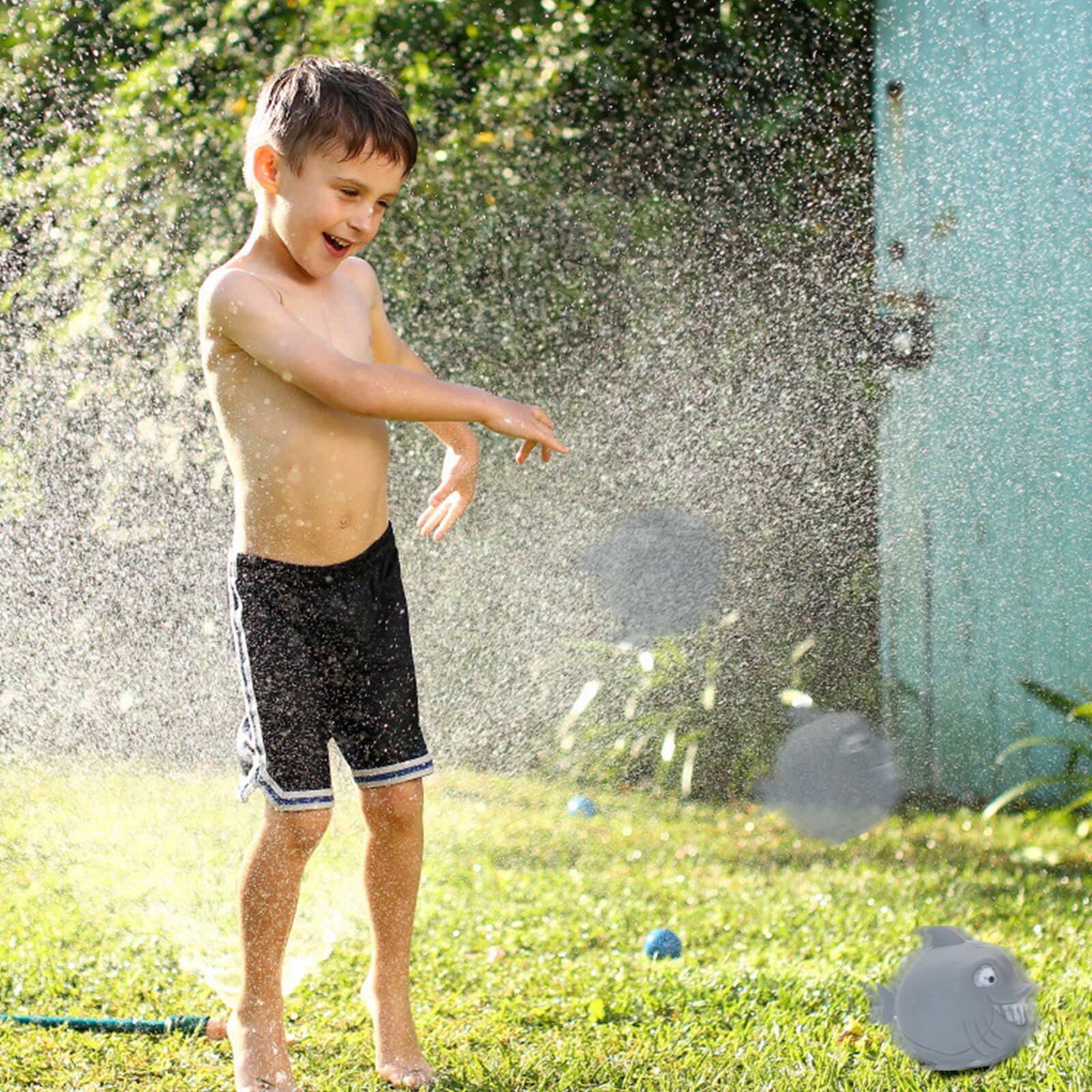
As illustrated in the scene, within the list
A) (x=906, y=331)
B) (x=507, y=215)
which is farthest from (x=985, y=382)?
(x=507, y=215)

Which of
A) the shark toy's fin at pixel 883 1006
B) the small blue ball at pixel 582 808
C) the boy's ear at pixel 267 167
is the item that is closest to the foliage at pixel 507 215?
the small blue ball at pixel 582 808

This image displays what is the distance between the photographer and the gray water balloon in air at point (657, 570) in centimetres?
455

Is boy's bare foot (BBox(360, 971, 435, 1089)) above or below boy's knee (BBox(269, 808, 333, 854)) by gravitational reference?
below

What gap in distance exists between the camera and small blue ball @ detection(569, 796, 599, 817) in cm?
400

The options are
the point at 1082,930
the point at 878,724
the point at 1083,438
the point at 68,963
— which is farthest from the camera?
the point at 878,724

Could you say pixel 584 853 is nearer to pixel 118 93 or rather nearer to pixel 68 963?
pixel 68 963

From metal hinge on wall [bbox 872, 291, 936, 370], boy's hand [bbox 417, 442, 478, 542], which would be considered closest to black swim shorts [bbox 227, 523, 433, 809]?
boy's hand [bbox 417, 442, 478, 542]

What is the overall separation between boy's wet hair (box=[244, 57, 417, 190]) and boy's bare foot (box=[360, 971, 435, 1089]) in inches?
50.5

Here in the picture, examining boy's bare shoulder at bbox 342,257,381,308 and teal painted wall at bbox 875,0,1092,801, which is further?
teal painted wall at bbox 875,0,1092,801

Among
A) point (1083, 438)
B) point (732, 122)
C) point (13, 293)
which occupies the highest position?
point (732, 122)

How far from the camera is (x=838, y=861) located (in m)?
3.42

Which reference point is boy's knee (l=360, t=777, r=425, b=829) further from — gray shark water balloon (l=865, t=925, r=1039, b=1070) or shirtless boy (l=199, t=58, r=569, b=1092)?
gray shark water balloon (l=865, t=925, r=1039, b=1070)

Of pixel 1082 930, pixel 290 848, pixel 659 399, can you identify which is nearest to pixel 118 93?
pixel 659 399

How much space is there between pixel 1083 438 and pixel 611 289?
1.52 meters
